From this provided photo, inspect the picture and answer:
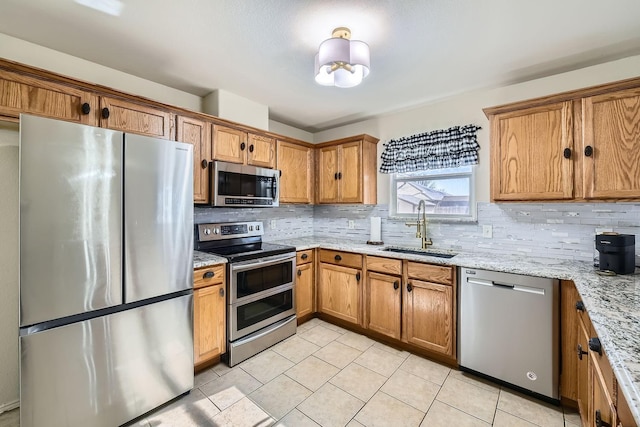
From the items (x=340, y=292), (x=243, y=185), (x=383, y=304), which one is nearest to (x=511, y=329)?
(x=383, y=304)

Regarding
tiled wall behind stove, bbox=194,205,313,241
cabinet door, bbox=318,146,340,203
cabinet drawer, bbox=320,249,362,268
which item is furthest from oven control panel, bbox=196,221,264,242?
cabinet door, bbox=318,146,340,203

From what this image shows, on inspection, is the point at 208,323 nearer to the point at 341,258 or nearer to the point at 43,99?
the point at 341,258

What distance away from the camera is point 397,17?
5.38 ft

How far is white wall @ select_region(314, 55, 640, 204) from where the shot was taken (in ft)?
7.08

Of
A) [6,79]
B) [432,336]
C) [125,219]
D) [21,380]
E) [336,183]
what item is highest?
[6,79]

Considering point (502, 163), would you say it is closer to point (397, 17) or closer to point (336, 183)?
point (397, 17)

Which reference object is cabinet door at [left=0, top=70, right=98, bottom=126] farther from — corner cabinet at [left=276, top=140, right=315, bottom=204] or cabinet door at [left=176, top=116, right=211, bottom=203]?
corner cabinet at [left=276, top=140, right=315, bottom=204]

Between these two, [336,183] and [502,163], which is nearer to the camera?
[502,163]

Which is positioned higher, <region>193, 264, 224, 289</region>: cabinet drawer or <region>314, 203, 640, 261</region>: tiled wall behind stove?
<region>314, 203, 640, 261</region>: tiled wall behind stove

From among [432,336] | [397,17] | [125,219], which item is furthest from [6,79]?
[432,336]

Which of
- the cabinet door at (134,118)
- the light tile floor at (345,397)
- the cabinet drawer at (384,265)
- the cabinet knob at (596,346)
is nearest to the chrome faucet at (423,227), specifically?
the cabinet drawer at (384,265)

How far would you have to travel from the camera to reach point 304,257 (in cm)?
313

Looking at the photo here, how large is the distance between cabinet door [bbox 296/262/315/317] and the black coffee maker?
2421 mm

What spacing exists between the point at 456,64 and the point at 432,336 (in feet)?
7.32
